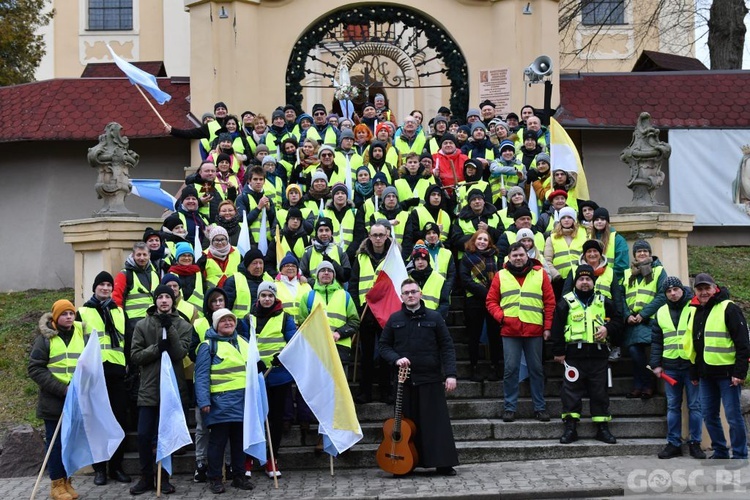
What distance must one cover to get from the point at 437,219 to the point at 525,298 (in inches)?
90.9

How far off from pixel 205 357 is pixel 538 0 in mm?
12558

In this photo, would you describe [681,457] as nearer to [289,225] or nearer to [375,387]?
[375,387]

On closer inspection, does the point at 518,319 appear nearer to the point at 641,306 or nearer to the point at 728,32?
the point at 641,306

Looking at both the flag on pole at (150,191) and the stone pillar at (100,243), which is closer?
the stone pillar at (100,243)

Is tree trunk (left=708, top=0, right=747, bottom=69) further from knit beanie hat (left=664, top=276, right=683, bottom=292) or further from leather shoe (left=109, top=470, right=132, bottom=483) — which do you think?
leather shoe (left=109, top=470, right=132, bottom=483)

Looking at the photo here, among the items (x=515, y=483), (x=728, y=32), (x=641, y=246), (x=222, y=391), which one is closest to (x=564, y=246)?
(x=641, y=246)

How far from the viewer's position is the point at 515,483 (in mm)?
10875

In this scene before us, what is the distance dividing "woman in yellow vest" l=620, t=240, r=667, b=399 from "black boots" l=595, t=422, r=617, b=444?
0.79 m

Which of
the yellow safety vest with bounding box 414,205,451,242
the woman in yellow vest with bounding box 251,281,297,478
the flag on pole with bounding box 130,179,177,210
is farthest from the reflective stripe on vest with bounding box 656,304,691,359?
the flag on pole with bounding box 130,179,177,210

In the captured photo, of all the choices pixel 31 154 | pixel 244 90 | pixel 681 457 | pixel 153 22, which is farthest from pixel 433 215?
pixel 153 22

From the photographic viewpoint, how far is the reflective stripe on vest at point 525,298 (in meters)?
12.5

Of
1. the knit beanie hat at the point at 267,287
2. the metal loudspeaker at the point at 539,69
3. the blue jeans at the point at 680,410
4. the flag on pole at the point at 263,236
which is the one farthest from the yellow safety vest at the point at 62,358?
the metal loudspeaker at the point at 539,69

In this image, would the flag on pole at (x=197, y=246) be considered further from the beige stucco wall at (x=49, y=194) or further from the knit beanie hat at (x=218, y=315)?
the beige stucco wall at (x=49, y=194)

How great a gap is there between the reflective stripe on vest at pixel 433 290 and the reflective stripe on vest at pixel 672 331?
2296 mm
